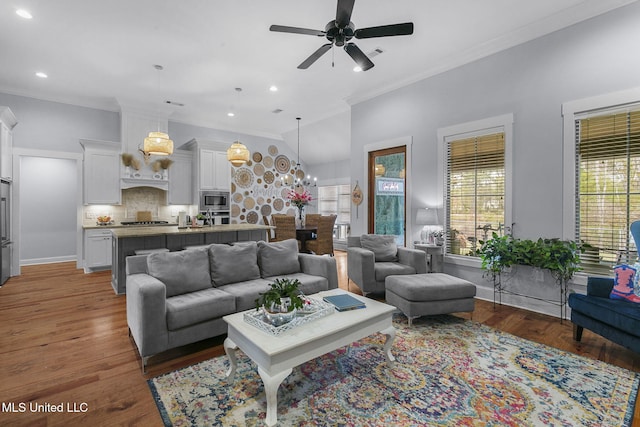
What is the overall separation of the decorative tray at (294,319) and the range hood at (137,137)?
544 centimetres

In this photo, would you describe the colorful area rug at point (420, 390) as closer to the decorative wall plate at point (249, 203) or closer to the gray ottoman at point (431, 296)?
the gray ottoman at point (431, 296)

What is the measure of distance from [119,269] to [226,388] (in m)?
3.12

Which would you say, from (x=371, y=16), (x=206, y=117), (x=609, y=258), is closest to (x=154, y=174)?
(x=206, y=117)

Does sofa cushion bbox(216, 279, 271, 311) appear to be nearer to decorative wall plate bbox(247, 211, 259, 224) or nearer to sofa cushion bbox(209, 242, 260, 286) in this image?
sofa cushion bbox(209, 242, 260, 286)

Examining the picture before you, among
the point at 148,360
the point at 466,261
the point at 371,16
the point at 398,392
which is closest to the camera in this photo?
the point at 398,392

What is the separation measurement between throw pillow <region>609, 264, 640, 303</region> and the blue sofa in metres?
0.05

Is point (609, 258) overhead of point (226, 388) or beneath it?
overhead

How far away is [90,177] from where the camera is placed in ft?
18.9

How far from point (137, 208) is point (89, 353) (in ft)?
15.7

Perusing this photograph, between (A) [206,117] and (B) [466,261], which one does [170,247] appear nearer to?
(A) [206,117]

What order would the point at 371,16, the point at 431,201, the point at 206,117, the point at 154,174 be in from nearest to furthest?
the point at 371,16
the point at 431,201
the point at 154,174
the point at 206,117

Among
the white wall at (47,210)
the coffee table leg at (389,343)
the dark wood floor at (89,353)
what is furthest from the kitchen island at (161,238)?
the coffee table leg at (389,343)

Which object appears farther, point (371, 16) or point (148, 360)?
point (371, 16)

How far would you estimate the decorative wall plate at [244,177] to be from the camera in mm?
8031
